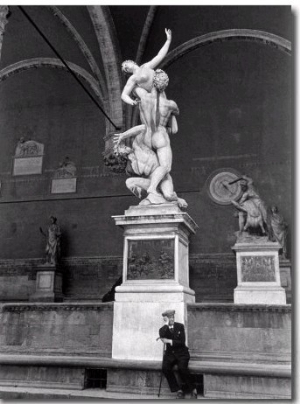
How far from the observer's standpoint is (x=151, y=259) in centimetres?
445

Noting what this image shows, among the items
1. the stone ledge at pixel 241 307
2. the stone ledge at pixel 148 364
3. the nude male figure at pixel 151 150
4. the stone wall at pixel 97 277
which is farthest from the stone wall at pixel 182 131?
the stone ledge at pixel 148 364

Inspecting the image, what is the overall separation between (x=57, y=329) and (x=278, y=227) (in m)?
7.50

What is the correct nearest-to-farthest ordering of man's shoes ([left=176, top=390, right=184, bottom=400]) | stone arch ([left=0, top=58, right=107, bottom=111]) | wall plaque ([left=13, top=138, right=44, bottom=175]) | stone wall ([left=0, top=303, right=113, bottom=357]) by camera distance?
man's shoes ([left=176, top=390, right=184, bottom=400]), stone wall ([left=0, top=303, right=113, bottom=357]), stone arch ([left=0, top=58, right=107, bottom=111]), wall plaque ([left=13, top=138, right=44, bottom=175])

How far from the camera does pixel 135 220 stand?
14.9 ft

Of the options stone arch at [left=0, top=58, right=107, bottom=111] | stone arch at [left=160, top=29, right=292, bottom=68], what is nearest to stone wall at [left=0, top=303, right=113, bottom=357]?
stone arch at [left=0, top=58, right=107, bottom=111]

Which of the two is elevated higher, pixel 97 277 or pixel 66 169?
pixel 66 169

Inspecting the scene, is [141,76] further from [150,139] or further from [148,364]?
[148,364]

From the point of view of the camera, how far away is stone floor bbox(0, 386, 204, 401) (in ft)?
12.3

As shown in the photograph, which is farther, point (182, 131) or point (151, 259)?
point (182, 131)

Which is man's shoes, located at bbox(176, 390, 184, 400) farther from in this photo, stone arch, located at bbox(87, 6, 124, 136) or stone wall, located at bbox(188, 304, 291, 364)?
stone arch, located at bbox(87, 6, 124, 136)

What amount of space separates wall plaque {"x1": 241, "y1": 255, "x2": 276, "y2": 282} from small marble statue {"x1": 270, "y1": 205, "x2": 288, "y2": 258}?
222 cm

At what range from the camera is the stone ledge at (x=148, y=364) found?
367cm

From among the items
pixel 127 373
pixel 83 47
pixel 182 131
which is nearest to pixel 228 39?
pixel 182 131

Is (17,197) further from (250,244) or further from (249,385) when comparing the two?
(249,385)
